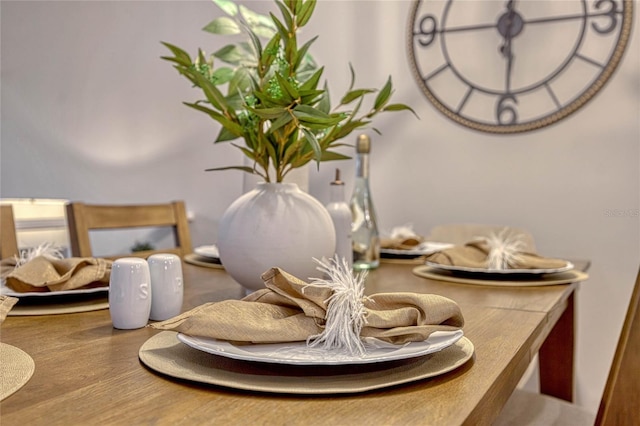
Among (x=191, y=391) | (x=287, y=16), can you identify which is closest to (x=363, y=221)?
(x=287, y=16)

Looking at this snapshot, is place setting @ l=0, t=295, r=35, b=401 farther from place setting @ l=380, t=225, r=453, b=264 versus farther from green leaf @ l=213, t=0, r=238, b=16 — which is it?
place setting @ l=380, t=225, r=453, b=264

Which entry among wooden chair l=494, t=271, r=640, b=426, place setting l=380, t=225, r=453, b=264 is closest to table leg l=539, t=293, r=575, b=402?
place setting l=380, t=225, r=453, b=264

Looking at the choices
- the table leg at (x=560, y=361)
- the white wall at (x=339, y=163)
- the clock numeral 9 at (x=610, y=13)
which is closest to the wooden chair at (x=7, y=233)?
the table leg at (x=560, y=361)

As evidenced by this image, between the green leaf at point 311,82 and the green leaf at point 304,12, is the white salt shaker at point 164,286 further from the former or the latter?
the green leaf at point 304,12

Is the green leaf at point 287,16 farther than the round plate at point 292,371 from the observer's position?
Yes

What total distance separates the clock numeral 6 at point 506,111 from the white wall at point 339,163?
8cm

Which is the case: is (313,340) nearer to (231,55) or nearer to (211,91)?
(211,91)

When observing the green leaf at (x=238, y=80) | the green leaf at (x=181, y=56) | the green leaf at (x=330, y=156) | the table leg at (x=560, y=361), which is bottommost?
the table leg at (x=560, y=361)

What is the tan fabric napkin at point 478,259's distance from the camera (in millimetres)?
1240

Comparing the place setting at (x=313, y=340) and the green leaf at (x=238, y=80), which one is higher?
the green leaf at (x=238, y=80)

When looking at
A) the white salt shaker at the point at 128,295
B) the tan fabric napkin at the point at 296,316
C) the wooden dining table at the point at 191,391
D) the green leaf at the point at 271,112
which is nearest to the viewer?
the wooden dining table at the point at 191,391

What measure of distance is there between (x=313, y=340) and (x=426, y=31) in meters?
2.11

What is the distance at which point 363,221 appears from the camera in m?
1.41

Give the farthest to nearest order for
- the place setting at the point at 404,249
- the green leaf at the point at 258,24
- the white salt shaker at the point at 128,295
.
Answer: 1. the place setting at the point at 404,249
2. the green leaf at the point at 258,24
3. the white salt shaker at the point at 128,295
